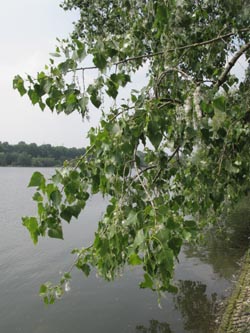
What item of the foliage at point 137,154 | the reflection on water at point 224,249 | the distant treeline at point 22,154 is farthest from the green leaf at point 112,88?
the distant treeline at point 22,154

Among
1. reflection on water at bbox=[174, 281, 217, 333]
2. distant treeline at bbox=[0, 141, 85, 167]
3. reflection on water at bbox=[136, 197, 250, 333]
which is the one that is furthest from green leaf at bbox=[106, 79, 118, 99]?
distant treeline at bbox=[0, 141, 85, 167]

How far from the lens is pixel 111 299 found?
39.2 ft

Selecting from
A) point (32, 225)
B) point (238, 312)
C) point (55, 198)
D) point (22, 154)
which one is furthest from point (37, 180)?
point (22, 154)

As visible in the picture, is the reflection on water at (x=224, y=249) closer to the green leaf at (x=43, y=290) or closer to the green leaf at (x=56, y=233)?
the green leaf at (x=43, y=290)

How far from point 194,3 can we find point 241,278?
9.76 meters

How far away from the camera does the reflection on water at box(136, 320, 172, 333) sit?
9648 mm

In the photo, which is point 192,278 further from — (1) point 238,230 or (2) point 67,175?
(2) point 67,175

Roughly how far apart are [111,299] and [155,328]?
98.7 inches

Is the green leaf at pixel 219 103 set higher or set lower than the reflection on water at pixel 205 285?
higher

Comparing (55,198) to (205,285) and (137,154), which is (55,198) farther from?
(205,285)

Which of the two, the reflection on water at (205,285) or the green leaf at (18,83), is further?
the reflection on water at (205,285)

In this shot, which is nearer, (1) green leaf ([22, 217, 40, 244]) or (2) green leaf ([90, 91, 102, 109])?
(1) green leaf ([22, 217, 40, 244])

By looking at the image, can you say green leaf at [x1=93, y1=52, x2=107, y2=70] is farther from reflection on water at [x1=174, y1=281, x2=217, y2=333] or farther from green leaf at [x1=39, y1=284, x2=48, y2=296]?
reflection on water at [x1=174, y1=281, x2=217, y2=333]

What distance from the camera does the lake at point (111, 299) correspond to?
1020 cm
